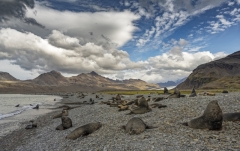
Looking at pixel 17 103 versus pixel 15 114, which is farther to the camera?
pixel 17 103

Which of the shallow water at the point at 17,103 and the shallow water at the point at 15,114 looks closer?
the shallow water at the point at 15,114

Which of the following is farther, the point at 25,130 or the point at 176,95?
the point at 176,95

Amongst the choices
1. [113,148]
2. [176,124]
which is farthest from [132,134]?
[176,124]

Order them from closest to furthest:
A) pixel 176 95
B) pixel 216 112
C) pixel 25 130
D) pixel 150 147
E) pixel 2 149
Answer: pixel 150 147 < pixel 216 112 < pixel 2 149 < pixel 25 130 < pixel 176 95

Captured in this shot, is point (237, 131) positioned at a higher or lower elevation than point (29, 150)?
higher

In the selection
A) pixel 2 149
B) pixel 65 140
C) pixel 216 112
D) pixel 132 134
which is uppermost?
pixel 216 112

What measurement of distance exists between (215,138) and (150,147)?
464cm

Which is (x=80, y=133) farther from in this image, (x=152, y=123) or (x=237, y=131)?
(x=237, y=131)

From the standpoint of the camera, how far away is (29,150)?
18781 mm

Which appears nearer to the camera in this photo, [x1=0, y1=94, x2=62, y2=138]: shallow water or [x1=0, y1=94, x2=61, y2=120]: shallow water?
[x1=0, y1=94, x2=62, y2=138]: shallow water

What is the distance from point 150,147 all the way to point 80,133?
361 inches

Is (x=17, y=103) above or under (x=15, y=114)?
under

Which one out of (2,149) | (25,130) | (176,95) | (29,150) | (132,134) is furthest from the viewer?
(176,95)

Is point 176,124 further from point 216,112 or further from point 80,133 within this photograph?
point 80,133
